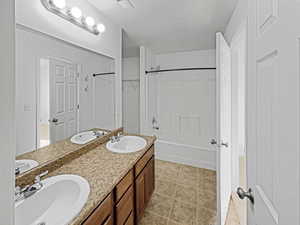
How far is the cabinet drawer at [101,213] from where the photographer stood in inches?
35.5

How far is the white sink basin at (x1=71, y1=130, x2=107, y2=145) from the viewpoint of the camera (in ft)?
5.45

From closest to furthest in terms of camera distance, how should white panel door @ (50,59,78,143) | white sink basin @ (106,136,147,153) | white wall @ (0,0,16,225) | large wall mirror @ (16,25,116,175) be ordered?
white wall @ (0,0,16,225)
large wall mirror @ (16,25,116,175)
white panel door @ (50,59,78,143)
white sink basin @ (106,136,147,153)

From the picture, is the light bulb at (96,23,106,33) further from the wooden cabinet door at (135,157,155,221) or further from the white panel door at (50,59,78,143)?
the wooden cabinet door at (135,157,155,221)

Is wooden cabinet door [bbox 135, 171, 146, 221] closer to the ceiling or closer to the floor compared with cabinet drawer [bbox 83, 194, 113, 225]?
closer to the floor

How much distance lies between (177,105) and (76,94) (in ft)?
7.89

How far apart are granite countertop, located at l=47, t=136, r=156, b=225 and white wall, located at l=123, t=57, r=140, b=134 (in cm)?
171

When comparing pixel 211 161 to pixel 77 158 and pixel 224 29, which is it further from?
pixel 77 158

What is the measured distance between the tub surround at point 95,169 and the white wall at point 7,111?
0.37m

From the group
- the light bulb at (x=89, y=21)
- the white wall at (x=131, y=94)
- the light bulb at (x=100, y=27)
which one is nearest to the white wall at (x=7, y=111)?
the light bulb at (x=89, y=21)

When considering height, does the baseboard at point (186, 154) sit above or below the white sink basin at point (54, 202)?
below

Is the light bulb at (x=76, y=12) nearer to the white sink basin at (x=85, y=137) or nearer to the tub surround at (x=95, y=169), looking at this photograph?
the white sink basin at (x=85, y=137)

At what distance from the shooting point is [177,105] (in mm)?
3691

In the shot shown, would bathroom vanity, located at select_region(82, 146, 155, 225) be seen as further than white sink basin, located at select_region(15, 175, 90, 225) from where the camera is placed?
Yes

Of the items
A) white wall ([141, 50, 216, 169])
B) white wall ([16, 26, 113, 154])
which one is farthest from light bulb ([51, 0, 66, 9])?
white wall ([141, 50, 216, 169])
